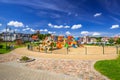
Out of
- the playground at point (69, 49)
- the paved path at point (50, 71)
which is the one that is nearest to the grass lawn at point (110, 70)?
the paved path at point (50, 71)

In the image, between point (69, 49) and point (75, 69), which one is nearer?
point (75, 69)

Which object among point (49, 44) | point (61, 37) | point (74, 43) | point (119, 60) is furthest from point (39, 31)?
point (119, 60)

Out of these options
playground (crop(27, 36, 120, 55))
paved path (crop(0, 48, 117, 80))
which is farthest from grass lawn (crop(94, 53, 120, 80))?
playground (crop(27, 36, 120, 55))

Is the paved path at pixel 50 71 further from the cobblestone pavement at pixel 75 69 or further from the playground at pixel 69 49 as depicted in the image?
the playground at pixel 69 49

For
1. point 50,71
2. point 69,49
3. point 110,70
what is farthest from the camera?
point 69,49

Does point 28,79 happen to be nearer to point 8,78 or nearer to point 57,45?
point 8,78

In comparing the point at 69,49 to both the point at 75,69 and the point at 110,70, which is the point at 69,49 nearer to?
the point at 75,69

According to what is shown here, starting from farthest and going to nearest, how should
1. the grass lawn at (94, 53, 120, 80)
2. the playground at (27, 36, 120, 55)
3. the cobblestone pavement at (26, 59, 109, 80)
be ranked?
the playground at (27, 36, 120, 55)
the cobblestone pavement at (26, 59, 109, 80)
the grass lawn at (94, 53, 120, 80)

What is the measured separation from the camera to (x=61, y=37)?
50.8 meters

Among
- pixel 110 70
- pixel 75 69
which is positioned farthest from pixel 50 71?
pixel 110 70

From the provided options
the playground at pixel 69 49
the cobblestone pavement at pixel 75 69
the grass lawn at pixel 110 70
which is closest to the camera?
the grass lawn at pixel 110 70

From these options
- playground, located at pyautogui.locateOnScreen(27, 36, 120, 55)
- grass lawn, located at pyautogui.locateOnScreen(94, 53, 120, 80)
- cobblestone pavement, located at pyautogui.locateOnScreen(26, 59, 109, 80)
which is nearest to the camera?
grass lawn, located at pyautogui.locateOnScreen(94, 53, 120, 80)

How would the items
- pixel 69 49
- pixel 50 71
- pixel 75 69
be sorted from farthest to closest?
1. pixel 69 49
2. pixel 75 69
3. pixel 50 71

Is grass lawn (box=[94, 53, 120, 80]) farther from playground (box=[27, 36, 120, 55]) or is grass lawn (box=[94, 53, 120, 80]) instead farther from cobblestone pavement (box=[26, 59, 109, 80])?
playground (box=[27, 36, 120, 55])
